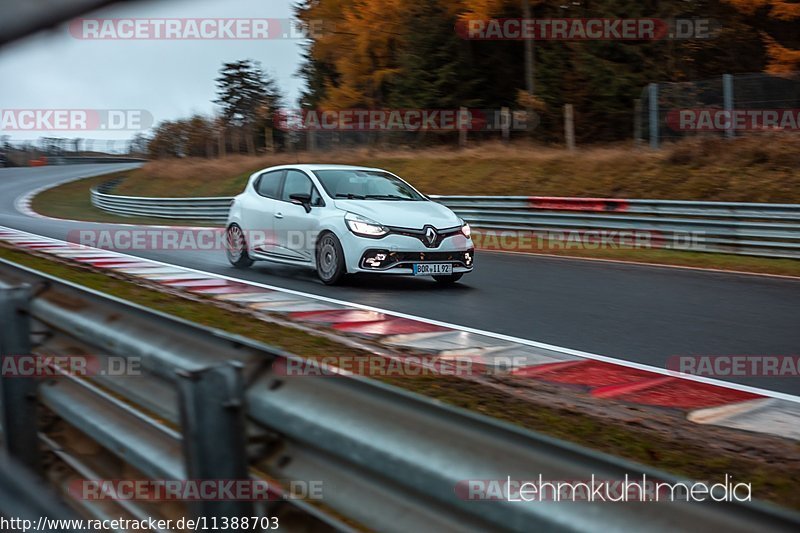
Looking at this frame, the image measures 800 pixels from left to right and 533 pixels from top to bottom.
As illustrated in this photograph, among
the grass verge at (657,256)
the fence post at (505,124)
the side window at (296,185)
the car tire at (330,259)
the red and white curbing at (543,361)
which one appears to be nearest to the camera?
the red and white curbing at (543,361)

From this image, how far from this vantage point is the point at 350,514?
2.09 m

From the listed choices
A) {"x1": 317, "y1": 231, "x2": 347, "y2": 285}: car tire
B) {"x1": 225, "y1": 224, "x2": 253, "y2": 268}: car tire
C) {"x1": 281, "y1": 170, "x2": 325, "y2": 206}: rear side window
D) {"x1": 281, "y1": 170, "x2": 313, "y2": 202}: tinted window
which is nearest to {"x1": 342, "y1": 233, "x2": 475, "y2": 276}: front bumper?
{"x1": 317, "y1": 231, "x2": 347, "y2": 285}: car tire

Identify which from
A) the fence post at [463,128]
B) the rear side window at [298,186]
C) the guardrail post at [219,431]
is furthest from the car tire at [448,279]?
the fence post at [463,128]

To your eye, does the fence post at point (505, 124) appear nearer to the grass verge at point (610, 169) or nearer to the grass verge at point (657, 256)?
the grass verge at point (610, 169)

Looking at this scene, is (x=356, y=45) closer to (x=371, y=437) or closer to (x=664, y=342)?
(x=664, y=342)

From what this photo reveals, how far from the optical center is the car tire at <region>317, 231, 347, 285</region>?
10797 mm

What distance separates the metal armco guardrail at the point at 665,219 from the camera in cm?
1426

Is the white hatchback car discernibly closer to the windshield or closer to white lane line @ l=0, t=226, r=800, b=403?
the windshield

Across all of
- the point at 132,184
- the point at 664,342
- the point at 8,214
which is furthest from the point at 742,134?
the point at 132,184

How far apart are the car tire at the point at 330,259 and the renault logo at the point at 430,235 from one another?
1045 mm

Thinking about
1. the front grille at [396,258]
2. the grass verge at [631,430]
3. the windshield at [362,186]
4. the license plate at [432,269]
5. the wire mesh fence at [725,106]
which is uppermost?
the wire mesh fence at [725,106]

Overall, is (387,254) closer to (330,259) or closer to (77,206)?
(330,259)

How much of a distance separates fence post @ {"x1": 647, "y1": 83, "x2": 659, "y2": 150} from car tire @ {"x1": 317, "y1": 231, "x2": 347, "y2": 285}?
44.2 feet

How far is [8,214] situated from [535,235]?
1741 centimetres
